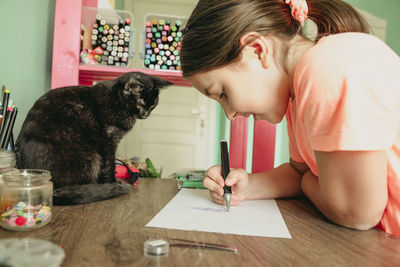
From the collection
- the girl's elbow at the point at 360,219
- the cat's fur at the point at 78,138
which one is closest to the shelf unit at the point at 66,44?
the cat's fur at the point at 78,138

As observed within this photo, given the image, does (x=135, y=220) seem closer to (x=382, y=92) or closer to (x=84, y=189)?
(x=84, y=189)

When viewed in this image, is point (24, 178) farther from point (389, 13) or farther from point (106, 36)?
point (389, 13)

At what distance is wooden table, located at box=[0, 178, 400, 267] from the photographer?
0.34 metres

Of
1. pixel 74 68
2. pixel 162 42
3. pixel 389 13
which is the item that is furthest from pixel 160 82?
pixel 389 13

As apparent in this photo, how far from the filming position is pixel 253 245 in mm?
394

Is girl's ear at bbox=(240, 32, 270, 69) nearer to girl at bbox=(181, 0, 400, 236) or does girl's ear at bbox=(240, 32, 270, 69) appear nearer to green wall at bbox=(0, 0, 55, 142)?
girl at bbox=(181, 0, 400, 236)

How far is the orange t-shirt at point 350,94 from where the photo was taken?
0.42 m

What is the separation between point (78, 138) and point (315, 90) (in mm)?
547

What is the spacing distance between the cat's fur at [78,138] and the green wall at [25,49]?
0.13 meters

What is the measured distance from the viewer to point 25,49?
85 cm

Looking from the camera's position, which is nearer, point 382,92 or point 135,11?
point 382,92

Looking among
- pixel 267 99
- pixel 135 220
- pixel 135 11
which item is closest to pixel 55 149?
pixel 135 220

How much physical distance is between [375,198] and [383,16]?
63.4 inches

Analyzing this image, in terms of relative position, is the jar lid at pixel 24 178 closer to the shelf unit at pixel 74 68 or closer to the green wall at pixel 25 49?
the green wall at pixel 25 49
